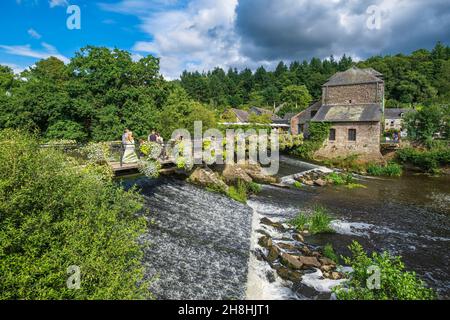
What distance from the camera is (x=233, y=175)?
21562 millimetres

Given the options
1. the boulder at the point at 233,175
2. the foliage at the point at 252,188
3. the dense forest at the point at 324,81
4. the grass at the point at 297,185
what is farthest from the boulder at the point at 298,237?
the dense forest at the point at 324,81

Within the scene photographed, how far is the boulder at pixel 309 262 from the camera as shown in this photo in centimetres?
1114

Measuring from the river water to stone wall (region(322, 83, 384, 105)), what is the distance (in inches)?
739

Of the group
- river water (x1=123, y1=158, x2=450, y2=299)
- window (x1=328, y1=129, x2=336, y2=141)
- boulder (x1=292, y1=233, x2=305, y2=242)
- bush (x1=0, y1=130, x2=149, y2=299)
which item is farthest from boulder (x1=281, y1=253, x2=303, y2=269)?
window (x1=328, y1=129, x2=336, y2=141)

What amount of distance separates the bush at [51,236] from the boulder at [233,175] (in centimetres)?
1305

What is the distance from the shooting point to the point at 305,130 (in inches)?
1697

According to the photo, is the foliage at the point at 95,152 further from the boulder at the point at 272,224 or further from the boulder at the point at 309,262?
the boulder at the point at 309,262
